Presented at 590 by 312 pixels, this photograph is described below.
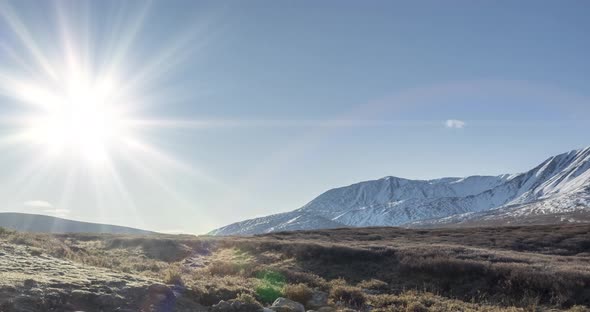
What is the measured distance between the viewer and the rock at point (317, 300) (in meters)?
18.2

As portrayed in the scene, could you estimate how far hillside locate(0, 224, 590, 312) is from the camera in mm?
14266

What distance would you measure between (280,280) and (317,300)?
5.35m

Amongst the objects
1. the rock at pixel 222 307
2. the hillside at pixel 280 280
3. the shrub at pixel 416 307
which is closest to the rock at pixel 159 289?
the hillside at pixel 280 280

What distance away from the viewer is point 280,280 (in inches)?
954

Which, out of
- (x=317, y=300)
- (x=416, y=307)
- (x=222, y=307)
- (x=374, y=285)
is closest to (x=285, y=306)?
(x=222, y=307)

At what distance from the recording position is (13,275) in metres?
14.3

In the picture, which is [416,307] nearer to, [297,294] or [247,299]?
[297,294]

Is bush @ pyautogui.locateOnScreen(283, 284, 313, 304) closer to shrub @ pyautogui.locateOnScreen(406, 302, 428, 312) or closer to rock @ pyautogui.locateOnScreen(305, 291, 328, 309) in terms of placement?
rock @ pyautogui.locateOnScreen(305, 291, 328, 309)

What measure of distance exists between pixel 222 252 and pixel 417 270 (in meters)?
19.5

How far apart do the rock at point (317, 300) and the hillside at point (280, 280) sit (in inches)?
1.6

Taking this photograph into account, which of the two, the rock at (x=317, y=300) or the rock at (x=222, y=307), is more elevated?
the rock at (x=222, y=307)

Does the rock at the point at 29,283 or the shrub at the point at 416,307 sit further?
the shrub at the point at 416,307

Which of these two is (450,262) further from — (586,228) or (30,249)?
(586,228)

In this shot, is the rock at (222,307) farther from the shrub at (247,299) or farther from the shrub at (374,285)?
the shrub at (374,285)
